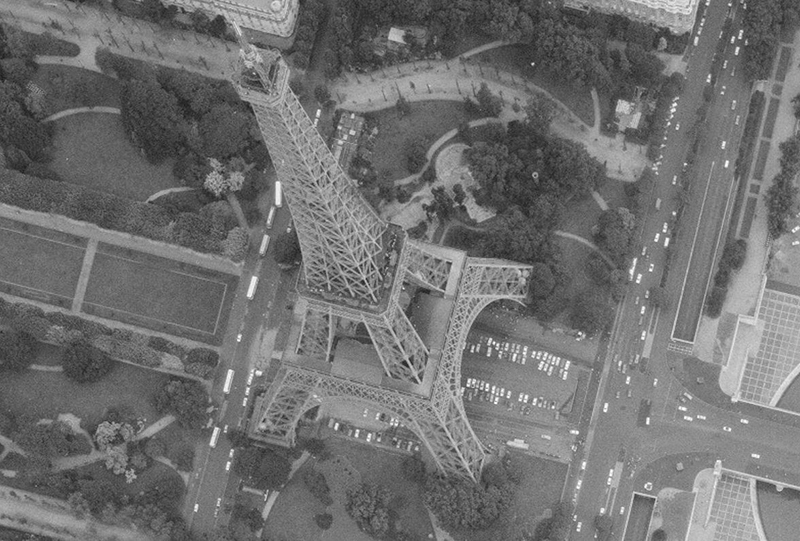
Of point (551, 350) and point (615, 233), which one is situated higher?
point (615, 233)

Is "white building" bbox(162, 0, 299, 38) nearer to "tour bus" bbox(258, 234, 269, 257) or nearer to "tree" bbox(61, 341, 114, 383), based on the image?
"tour bus" bbox(258, 234, 269, 257)

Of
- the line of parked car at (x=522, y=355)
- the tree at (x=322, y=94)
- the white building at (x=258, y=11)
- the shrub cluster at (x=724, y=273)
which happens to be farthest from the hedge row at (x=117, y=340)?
the shrub cluster at (x=724, y=273)

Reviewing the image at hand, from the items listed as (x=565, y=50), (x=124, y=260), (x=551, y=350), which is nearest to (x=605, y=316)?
(x=551, y=350)

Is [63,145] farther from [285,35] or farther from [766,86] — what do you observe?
[766,86]

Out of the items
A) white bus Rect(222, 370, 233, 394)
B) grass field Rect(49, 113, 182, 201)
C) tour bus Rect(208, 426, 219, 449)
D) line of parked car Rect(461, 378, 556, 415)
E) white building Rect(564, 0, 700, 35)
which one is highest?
white building Rect(564, 0, 700, 35)

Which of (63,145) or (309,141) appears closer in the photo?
(309,141)

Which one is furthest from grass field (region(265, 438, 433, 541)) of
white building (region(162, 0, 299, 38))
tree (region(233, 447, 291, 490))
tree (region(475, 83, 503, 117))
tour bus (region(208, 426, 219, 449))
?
white building (region(162, 0, 299, 38))

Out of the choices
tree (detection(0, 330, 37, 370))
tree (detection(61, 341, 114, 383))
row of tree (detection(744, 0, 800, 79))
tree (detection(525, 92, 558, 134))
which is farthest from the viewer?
row of tree (detection(744, 0, 800, 79))
